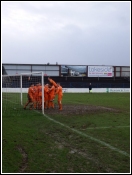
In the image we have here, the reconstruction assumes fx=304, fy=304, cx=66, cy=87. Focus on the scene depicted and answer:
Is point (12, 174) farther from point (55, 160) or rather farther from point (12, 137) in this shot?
point (12, 137)

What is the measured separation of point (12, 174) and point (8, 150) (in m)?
1.99

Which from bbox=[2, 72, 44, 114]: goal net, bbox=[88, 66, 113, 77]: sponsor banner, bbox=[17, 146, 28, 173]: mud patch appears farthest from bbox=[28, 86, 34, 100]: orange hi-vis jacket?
bbox=[88, 66, 113, 77]: sponsor banner

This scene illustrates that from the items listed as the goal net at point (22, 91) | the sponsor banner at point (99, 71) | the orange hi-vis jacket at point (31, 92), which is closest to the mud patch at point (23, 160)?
the goal net at point (22, 91)

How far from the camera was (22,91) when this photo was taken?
23188 mm

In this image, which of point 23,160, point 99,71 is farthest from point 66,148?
point 99,71

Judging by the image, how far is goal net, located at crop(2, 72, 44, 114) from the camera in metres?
19.0

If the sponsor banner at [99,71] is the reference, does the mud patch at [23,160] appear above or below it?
below

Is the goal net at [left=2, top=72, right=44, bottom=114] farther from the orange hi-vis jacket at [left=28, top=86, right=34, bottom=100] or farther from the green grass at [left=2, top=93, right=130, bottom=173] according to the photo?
the green grass at [left=2, top=93, right=130, bottom=173]

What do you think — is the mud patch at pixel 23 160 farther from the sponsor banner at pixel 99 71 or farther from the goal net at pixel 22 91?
the sponsor banner at pixel 99 71

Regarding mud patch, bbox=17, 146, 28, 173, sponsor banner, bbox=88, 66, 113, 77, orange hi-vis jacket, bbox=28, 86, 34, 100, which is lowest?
mud patch, bbox=17, 146, 28, 173

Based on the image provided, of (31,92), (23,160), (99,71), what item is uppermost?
(99,71)

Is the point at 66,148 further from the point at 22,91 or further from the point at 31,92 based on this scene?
the point at 22,91

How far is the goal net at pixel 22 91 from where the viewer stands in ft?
62.2

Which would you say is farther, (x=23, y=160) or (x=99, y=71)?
(x=99, y=71)
